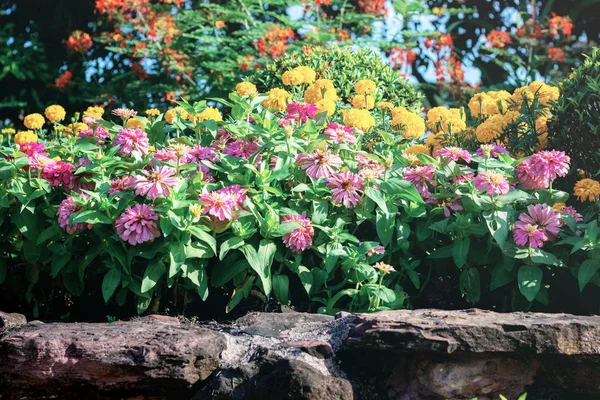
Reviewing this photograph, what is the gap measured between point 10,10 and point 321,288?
786 centimetres

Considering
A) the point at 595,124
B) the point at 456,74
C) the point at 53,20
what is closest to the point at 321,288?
the point at 595,124

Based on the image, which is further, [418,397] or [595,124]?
[595,124]

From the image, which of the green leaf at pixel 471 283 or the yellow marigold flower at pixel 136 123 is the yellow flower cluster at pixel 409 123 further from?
the yellow marigold flower at pixel 136 123

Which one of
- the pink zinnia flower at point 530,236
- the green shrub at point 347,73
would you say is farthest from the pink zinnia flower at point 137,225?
the green shrub at point 347,73

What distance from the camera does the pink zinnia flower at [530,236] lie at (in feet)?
11.4

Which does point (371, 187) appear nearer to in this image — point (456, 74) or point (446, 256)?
point (446, 256)

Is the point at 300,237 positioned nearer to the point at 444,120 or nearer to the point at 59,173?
the point at 59,173

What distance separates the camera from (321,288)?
3748 mm

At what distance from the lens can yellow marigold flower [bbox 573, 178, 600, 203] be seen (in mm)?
3764

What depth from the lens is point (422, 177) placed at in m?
3.75

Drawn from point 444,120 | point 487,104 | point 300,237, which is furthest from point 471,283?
point 487,104

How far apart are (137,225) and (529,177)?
1779mm

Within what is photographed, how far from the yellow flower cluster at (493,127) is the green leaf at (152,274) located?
1.85 m

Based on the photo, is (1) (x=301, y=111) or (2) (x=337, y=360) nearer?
(2) (x=337, y=360)
